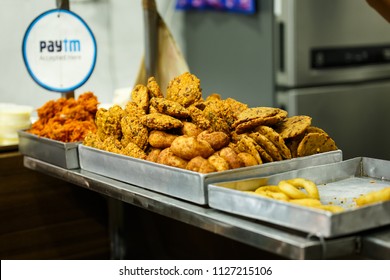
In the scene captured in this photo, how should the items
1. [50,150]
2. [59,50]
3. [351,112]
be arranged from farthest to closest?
[351,112] → [59,50] → [50,150]

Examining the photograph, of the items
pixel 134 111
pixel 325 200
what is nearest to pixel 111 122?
pixel 134 111

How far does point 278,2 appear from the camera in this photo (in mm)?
3326

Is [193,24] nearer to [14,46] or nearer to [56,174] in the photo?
[14,46]

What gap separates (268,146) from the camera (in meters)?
1.53

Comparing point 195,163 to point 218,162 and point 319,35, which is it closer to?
point 218,162

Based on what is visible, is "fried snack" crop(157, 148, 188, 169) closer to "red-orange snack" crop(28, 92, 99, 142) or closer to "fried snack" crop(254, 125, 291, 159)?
"fried snack" crop(254, 125, 291, 159)

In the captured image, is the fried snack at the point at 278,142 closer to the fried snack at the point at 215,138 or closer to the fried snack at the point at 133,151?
the fried snack at the point at 215,138

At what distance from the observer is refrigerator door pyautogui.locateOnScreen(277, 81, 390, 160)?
3396 mm

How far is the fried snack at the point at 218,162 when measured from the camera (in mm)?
1454

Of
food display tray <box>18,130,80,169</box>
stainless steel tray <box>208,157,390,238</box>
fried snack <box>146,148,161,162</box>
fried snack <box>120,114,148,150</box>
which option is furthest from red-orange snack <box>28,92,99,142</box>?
stainless steel tray <box>208,157,390,238</box>

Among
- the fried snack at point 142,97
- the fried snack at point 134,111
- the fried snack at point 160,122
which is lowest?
the fried snack at point 160,122

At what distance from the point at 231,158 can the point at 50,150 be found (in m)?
0.74

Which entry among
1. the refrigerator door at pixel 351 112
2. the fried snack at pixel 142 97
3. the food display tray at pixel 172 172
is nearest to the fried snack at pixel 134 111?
the fried snack at pixel 142 97

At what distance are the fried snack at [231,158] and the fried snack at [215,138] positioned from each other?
0.09 ft
